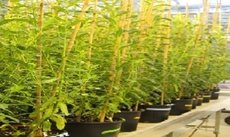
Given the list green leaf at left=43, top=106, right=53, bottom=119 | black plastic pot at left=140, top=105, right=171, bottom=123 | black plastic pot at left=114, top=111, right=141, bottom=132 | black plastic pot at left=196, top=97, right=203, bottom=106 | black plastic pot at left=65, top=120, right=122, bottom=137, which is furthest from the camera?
black plastic pot at left=196, top=97, right=203, bottom=106

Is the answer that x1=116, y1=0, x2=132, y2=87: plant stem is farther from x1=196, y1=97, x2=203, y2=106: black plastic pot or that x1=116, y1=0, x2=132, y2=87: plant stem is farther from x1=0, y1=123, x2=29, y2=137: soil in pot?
x1=196, y1=97, x2=203, y2=106: black plastic pot

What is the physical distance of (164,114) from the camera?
6.48 feet

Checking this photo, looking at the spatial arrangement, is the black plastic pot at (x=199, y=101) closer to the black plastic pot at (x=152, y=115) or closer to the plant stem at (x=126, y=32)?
the black plastic pot at (x=152, y=115)

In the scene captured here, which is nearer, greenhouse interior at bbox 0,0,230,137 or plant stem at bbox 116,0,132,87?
greenhouse interior at bbox 0,0,230,137

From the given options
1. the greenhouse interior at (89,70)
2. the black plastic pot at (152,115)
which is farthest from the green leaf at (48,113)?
the black plastic pot at (152,115)

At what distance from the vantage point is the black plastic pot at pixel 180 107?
92.4 inches

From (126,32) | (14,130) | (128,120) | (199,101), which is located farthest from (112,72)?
(199,101)

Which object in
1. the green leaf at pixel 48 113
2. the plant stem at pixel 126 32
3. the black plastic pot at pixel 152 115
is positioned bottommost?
the black plastic pot at pixel 152 115

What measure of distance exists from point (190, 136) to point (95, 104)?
10.3ft

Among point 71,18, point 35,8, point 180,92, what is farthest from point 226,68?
point 35,8

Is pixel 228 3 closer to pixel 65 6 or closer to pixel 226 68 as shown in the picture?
pixel 226 68

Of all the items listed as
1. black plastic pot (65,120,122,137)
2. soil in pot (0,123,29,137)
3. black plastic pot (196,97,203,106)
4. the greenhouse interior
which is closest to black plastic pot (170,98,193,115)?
the greenhouse interior

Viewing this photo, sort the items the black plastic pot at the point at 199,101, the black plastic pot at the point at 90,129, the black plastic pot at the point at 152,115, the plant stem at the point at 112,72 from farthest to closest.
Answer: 1. the black plastic pot at the point at 199,101
2. the black plastic pot at the point at 152,115
3. the plant stem at the point at 112,72
4. the black plastic pot at the point at 90,129

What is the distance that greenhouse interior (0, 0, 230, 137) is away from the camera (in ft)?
3.39
